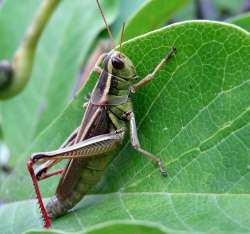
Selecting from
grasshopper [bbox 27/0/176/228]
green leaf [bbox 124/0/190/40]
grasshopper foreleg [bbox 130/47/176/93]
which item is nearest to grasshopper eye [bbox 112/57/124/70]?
grasshopper [bbox 27/0/176/228]

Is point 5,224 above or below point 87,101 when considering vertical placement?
below

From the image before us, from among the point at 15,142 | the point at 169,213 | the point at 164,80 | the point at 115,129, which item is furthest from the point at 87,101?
the point at 15,142

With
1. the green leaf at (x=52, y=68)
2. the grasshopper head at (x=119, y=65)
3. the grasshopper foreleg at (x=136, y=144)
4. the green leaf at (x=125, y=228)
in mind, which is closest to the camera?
the green leaf at (x=125, y=228)

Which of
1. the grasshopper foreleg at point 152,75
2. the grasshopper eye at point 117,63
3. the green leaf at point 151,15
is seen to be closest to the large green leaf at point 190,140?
the grasshopper foreleg at point 152,75

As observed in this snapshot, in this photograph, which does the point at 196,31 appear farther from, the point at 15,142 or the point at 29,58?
the point at 15,142

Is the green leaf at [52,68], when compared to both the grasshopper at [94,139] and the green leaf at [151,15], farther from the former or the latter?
the grasshopper at [94,139]

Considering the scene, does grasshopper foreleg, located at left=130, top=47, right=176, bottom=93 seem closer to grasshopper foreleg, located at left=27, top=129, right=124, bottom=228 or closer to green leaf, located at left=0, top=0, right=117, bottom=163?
grasshopper foreleg, located at left=27, top=129, right=124, bottom=228

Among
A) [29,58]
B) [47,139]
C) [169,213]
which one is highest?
[29,58]
